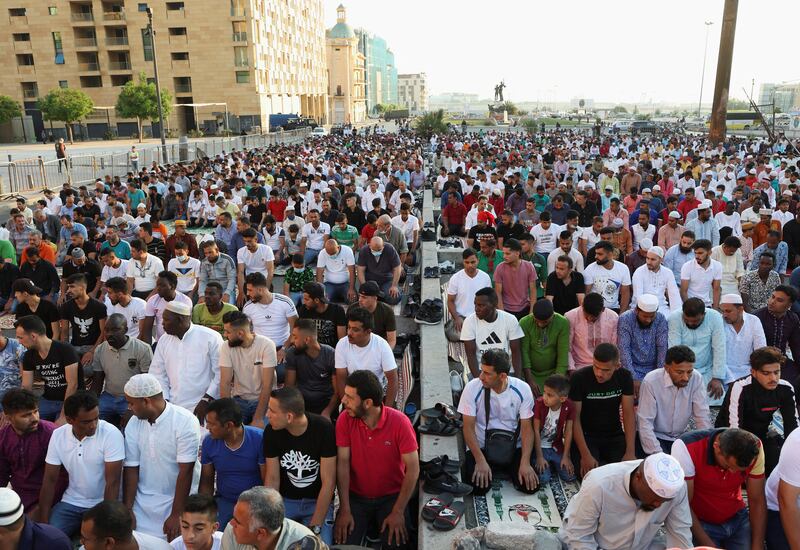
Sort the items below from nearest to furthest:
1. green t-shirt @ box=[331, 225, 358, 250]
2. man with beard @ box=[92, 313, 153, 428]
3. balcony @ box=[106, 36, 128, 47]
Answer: man with beard @ box=[92, 313, 153, 428] → green t-shirt @ box=[331, 225, 358, 250] → balcony @ box=[106, 36, 128, 47]

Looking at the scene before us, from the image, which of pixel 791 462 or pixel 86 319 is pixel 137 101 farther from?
pixel 791 462

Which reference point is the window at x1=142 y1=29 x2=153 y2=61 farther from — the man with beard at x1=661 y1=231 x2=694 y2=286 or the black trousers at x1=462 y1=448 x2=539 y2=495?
the black trousers at x1=462 y1=448 x2=539 y2=495

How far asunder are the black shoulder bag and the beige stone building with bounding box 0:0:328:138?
64.2 m

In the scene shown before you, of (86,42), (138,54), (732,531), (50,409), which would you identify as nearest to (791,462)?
(732,531)

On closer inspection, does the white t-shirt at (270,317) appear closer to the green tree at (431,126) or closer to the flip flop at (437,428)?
the flip flop at (437,428)

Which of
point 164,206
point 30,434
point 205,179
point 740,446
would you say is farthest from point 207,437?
point 205,179

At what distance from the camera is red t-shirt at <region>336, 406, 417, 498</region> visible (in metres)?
4.59

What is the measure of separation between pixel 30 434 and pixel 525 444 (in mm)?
3820

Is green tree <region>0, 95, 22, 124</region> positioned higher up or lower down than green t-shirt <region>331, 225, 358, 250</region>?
higher up

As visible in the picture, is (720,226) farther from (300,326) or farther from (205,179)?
(205,179)

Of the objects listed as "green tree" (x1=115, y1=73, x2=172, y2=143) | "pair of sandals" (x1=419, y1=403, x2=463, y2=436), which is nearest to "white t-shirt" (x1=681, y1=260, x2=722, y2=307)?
"pair of sandals" (x1=419, y1=403, x2=463, y2=436)

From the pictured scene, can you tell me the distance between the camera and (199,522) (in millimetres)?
3670

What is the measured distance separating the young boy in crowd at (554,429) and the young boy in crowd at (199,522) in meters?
2.76

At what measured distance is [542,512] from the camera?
503 centimetres
